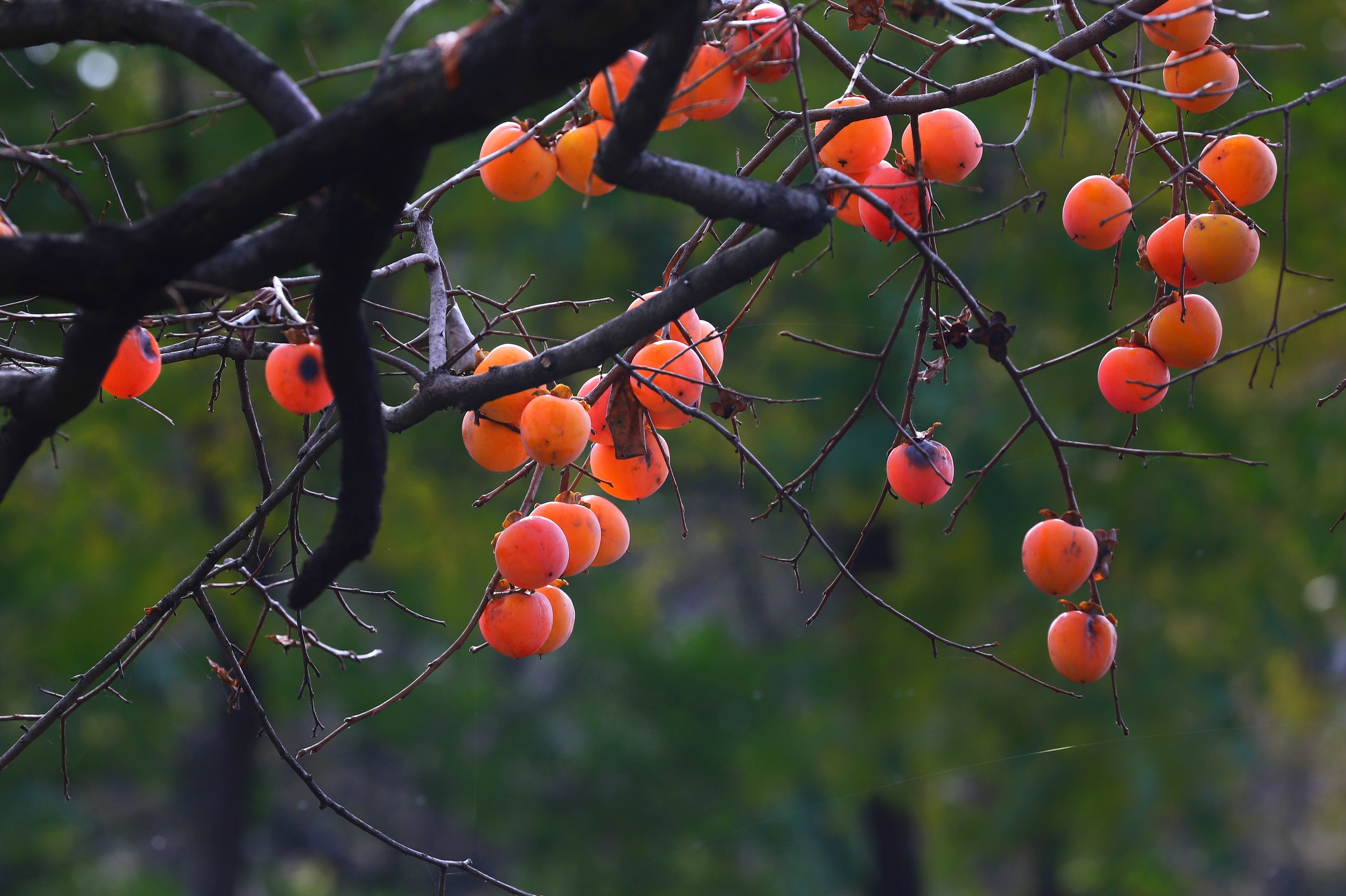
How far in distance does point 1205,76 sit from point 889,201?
455mm

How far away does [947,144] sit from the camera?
1340 millimetres

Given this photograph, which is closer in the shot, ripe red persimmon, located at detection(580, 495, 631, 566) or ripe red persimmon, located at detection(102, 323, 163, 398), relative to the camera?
ripe red persimmon, located at detection(102, 323, 163, 398)

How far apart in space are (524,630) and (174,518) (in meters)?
4.32

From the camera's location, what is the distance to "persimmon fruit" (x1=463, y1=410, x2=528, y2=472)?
4.26ft

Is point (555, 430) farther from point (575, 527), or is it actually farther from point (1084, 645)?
point (1084, 645)

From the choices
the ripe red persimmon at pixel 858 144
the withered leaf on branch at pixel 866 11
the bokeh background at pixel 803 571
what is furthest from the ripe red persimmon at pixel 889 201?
the bokeh background at pixel 803 571

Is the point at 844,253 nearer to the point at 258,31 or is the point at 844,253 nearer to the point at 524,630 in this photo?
the point at 258,31

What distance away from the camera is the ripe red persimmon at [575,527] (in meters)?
1.29

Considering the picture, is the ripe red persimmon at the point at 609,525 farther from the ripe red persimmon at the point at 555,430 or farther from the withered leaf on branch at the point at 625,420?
the ripe red persimmon at the point at 555,430

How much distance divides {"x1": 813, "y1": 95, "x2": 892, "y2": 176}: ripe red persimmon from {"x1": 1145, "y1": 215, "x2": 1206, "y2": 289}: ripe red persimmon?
382 mm

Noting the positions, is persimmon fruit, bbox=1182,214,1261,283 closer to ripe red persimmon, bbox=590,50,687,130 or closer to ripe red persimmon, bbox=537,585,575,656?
ripe red persimmon, bbox=590,50,687,130

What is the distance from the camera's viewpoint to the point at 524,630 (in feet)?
4.27

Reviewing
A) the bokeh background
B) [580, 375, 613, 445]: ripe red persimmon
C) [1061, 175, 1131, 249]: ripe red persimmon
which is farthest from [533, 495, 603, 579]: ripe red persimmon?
the bokeh background

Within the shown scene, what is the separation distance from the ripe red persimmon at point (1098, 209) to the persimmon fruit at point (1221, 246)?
11 centimetres
